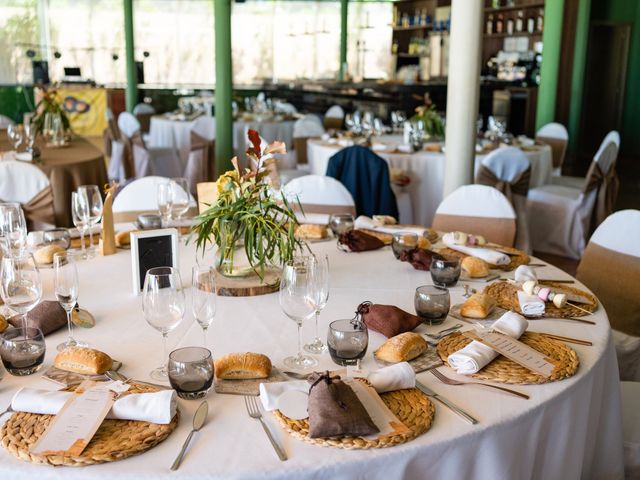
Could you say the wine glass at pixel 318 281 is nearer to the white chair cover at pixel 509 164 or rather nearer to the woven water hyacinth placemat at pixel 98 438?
the woven water hyacinth placemat at pixel 98 438

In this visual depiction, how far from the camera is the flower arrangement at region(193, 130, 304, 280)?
2242mm

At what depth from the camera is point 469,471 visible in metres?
1.48

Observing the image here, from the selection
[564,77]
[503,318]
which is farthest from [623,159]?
[503,318]

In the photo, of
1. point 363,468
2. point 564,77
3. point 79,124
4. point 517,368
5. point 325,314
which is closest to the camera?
point 363,468

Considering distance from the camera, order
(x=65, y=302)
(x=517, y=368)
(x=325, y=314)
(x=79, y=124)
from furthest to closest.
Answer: (x=79, y=124)
(x=325, y=314)
(x=65, y=302)
(x=517, y=368)

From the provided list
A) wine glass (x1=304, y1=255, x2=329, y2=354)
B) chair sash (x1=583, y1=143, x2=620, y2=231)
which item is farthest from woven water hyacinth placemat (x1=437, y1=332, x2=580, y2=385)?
chair sash (x1=583, y1=143, x2=620, y2=231)

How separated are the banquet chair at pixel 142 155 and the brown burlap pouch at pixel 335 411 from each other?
7001 millimetres

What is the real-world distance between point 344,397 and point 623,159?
38.9 feet

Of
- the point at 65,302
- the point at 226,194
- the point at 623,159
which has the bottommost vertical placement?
the point at 623,159

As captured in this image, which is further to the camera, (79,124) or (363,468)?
(79,124)

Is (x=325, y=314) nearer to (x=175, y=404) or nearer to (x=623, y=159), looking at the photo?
(x=175, y=404)

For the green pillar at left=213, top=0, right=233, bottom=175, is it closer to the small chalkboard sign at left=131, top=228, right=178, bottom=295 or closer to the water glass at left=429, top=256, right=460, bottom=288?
the small chalkboard sign at left=131, top=228, right=178, bottom=295

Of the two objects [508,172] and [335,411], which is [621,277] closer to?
[335,411]

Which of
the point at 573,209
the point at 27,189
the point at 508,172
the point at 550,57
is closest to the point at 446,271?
the point at 27,189
